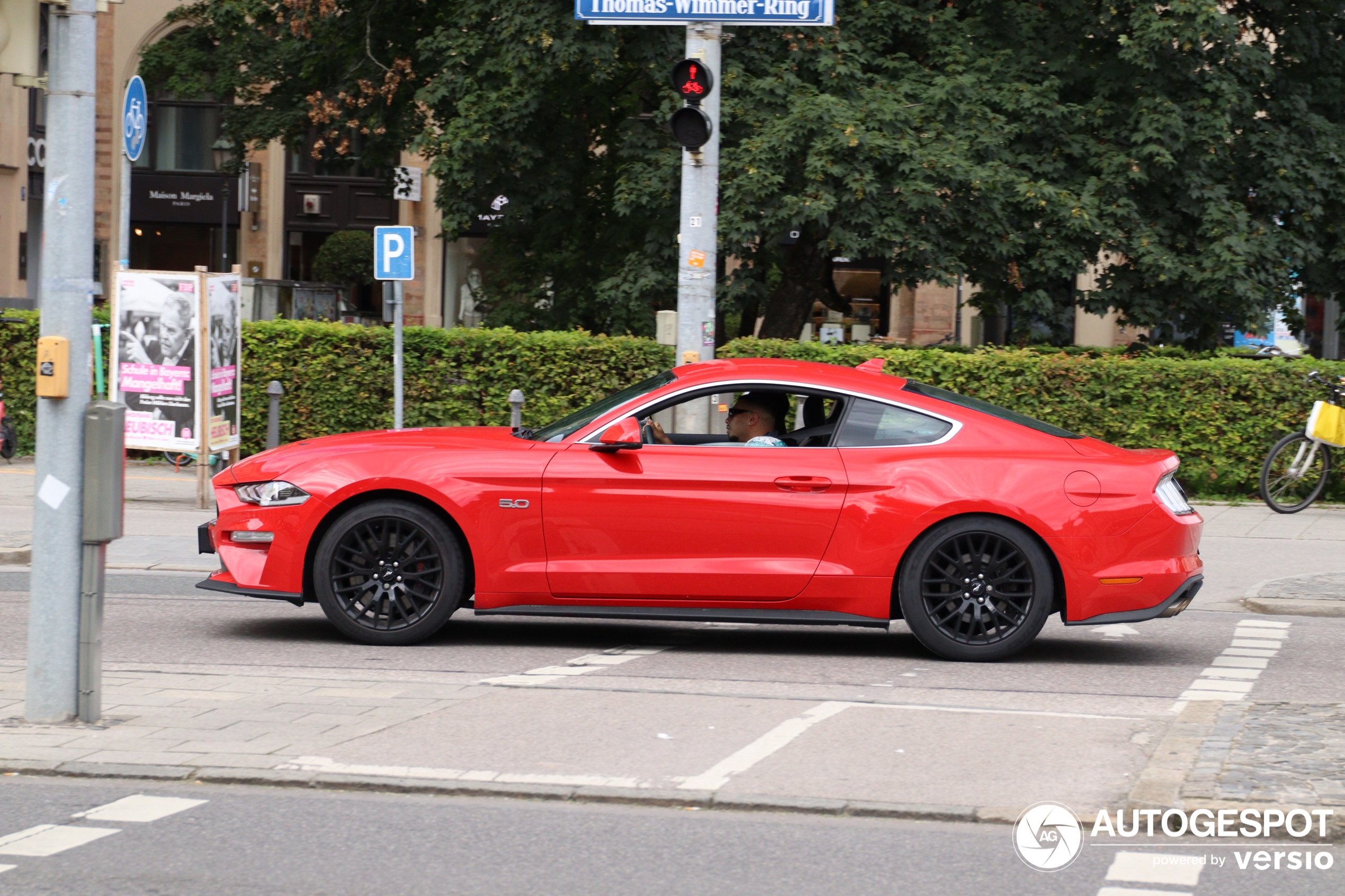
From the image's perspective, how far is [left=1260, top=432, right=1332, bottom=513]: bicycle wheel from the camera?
15648mm

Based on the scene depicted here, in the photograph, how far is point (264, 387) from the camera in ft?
59.4

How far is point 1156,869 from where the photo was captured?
4988mm

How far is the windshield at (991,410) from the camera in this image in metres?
8.64

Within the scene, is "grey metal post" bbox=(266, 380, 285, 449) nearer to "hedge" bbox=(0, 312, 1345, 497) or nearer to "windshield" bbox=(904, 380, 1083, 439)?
"hedge" bbox=(0, 312, 1345, 497)

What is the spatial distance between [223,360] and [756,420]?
7742 mm

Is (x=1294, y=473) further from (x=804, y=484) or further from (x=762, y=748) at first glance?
(x=762, y=748)

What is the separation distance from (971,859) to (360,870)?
6.02ft

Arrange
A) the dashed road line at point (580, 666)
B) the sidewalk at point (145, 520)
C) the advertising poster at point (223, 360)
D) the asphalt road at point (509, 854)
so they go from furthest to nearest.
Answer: the advertising poster at point (223, 360) → the sidewalk at point (145, 520) → the dashed road line at point (580, 666) → the asphalt road at point (509, 854)

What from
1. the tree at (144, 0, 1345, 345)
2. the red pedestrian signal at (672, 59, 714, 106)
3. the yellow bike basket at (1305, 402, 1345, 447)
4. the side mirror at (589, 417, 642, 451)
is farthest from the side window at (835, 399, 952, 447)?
the tree at (144, 0, 1345, 345)

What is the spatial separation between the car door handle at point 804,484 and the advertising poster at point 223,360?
787 cm

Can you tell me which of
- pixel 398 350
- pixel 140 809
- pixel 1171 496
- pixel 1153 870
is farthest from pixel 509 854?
pixel 398 350

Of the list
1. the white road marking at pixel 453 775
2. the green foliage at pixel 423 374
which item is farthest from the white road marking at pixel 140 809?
the green foliage at pixel 423 374

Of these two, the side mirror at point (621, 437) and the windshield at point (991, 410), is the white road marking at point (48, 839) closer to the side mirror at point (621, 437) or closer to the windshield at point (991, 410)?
the side mirror at point (621, 437)

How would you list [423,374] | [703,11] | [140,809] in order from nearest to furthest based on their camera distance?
[140,809]
[703,11]
[423,374]
